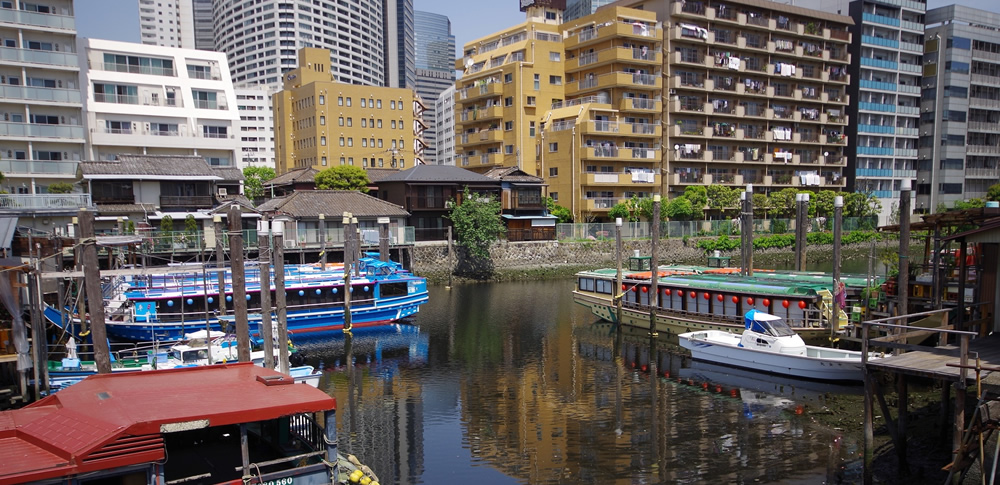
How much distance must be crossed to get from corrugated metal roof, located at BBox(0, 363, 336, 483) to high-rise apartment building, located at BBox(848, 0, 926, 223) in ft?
297

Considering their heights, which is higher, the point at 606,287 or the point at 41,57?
the point at 41,57

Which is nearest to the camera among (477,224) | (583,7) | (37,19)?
(37,19)

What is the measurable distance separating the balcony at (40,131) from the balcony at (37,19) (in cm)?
734

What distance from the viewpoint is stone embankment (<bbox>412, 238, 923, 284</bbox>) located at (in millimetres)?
59781

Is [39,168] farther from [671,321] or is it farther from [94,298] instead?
[671,321]

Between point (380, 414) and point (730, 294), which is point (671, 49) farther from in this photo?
point (380, 414)

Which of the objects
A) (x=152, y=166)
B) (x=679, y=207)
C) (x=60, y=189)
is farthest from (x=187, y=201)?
(x=679, y=207)

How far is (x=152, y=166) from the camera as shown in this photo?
50.5m

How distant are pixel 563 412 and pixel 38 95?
47658 millimetres

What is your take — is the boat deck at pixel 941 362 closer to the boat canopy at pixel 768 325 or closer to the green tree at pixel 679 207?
the boat canopy at pixel 768 325

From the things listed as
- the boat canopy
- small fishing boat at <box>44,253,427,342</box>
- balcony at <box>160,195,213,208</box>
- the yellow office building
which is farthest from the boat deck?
the yellow office building

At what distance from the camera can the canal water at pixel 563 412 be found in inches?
763

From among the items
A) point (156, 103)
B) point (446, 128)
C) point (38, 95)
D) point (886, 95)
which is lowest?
point (38, 95)

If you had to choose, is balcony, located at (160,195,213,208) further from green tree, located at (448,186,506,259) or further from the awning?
the awning
